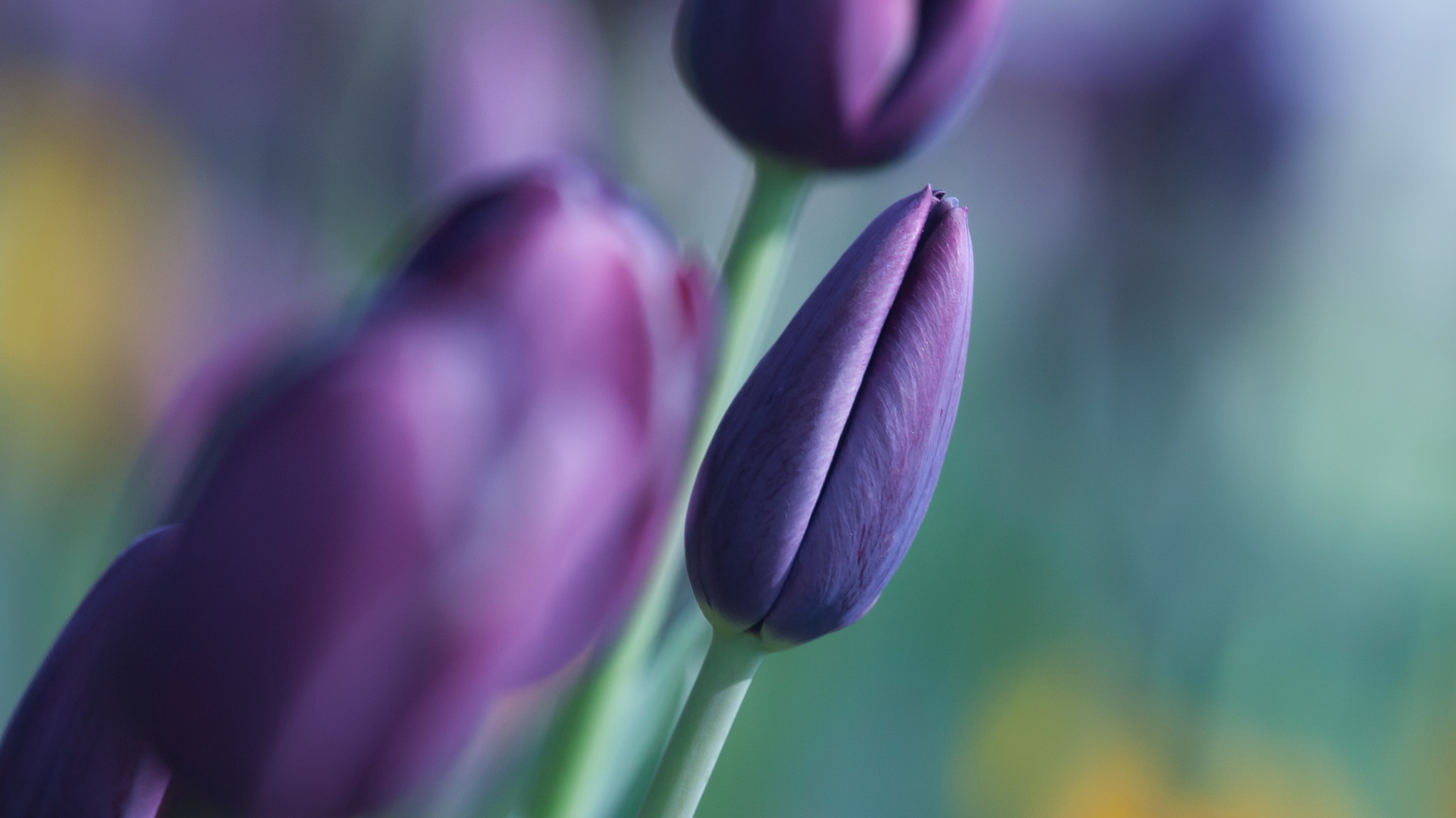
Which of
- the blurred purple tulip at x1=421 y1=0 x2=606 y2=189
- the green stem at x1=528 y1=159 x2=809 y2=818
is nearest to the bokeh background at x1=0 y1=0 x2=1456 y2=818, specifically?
the blurred purple tulip at x1=421 y1=0 x2=606 y2=189

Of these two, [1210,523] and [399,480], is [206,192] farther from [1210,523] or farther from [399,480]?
[1210,523]

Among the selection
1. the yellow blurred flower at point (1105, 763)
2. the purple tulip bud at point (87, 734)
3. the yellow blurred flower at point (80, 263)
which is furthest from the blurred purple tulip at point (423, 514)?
the yellow blurred flower at point (1105, 763)

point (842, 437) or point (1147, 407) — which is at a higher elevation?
point (1147, 407)

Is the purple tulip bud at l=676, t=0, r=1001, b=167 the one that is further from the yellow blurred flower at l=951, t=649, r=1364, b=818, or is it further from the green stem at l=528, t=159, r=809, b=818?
the yellow blurred flower at l=951, t=649, r=1364, b=818

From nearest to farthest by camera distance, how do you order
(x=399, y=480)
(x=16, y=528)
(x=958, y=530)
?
(x=399, y=480) → (x=16, y=528) → (x=958, y=530)

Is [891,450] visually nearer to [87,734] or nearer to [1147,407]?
[87,734]

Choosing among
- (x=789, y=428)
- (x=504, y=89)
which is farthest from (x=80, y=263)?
(x=789, y=428)

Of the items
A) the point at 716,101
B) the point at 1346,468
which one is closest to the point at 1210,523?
the point at 1346,468
